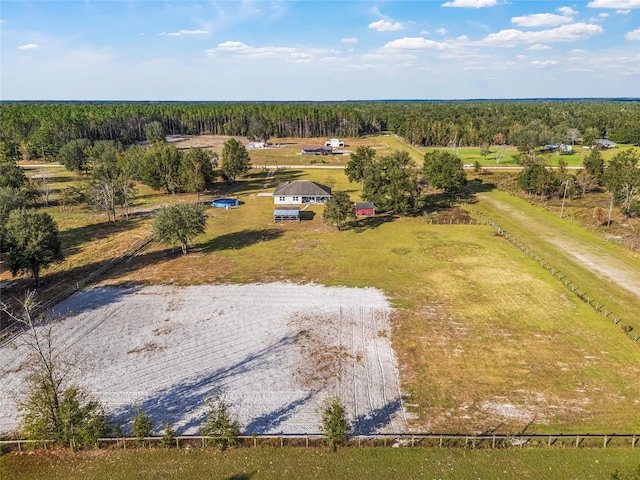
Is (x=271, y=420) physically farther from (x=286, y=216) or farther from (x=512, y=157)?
(x=512, y=157)

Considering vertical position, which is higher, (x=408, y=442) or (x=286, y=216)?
(x=286, y=216)

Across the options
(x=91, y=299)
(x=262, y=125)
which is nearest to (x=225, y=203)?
(x=91, y=299)

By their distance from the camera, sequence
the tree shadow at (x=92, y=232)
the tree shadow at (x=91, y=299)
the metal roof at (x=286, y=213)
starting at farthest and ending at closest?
the metal roof at (x=286, y=213) < the tree shadow at (x=92, y=232) < the tree shadow at (x=91, y=299)

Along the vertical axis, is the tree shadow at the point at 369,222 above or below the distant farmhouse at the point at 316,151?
below

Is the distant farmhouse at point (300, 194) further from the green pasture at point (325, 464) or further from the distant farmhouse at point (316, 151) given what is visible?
the distant farmhouse at point (316, 151)

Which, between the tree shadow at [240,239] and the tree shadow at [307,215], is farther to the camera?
the tree shadow at [307,215]

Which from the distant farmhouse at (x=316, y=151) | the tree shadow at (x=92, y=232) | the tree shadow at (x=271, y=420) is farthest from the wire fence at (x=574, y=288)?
the distant farmhouse at (x=316, y=151)

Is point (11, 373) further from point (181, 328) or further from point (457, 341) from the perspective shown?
point (457, 341)
